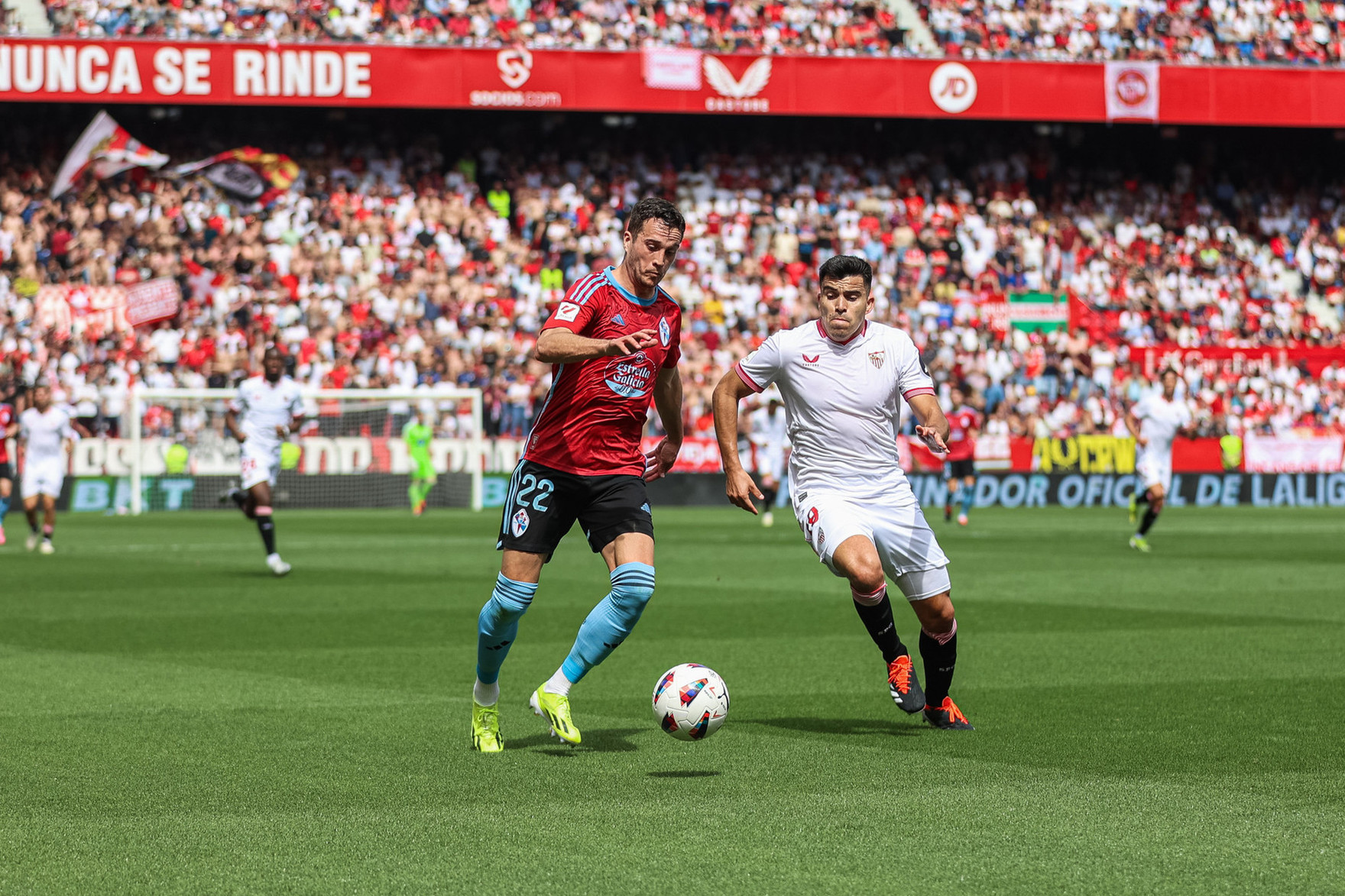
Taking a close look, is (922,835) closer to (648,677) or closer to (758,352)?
(758,352)

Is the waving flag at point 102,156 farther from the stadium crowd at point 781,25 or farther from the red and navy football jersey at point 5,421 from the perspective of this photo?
the red and navy football jersey at point 5,421

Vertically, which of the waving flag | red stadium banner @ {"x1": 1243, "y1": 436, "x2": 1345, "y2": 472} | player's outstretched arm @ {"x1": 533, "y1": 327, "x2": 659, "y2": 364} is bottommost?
red stadium banner @ {"x1": 1243, "y1": 436, "x2": 1345, "y2": 472}

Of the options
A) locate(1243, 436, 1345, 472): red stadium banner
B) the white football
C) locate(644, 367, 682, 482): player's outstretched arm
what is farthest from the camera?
locate(1243, 436, 1345, 472): red stadium banner

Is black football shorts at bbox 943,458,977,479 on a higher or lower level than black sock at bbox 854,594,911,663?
lower

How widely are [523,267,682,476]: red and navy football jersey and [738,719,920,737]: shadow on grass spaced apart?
143 cm

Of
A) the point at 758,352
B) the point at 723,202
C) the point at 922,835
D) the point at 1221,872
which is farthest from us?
the point at 723,202

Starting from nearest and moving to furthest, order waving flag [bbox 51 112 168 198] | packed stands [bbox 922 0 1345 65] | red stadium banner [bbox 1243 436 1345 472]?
waving flag [bbox 51 112 168 198] → red stadium banner [bbox 1243 436 1345 472] → packed stands [bbox 922 0 1345 65]

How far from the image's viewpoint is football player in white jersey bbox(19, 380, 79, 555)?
21969 mm

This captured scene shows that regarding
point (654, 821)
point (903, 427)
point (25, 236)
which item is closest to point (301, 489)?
point (25, 236)

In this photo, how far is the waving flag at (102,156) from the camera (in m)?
36.0

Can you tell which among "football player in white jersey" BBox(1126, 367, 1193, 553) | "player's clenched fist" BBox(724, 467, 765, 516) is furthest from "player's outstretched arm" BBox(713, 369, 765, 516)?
"football player in white jersey" BBox(1126, 367, 1193, 553)

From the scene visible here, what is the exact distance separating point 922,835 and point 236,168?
34383 millimetres

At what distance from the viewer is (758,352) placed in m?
8.07

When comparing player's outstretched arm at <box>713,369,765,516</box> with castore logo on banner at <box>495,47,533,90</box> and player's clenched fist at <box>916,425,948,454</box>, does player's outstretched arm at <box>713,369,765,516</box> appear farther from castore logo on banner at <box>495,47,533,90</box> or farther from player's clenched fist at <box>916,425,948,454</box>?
castore logo on banner at <box>495,47,533,90</box>
